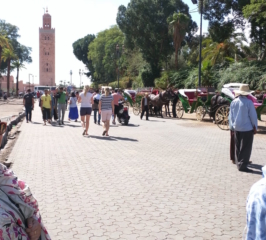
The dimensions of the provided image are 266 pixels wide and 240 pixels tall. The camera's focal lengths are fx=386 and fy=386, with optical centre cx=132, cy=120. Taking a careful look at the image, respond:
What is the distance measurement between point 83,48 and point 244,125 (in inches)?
3469

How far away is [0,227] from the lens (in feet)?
6.78

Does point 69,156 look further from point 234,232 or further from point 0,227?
point 0,227

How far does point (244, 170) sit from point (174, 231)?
145 inches

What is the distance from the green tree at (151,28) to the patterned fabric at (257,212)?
145 feet

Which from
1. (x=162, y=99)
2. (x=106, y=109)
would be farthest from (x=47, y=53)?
(x=106, y=109)

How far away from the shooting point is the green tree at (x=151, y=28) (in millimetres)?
45594

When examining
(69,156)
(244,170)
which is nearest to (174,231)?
(244,170)

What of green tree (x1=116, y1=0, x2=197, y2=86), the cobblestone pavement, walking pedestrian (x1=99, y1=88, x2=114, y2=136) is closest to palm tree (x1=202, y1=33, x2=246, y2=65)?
green tree (x1=116, y1=0, x2=197, y2=86)

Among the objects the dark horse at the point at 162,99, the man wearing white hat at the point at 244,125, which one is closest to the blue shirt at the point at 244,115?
the man wearing white hat at the point at 244,125

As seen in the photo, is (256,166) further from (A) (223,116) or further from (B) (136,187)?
(A) (223,116)

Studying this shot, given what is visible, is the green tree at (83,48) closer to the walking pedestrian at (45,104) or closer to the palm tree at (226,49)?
the palm tree at (226,49)

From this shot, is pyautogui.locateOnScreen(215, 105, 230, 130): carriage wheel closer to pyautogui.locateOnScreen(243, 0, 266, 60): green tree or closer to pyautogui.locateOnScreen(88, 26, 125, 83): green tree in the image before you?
pyautogui.locateOnScreen(243, 0, 266, 60): green tree

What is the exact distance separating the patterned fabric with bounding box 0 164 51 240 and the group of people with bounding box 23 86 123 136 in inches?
406

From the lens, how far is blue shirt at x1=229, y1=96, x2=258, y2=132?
7.65 metres
